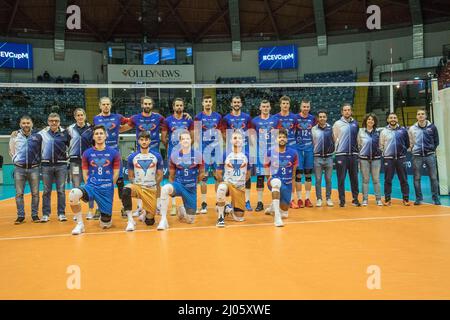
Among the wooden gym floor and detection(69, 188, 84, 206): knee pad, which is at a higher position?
detection(69, 188, 84, 206): knee pad

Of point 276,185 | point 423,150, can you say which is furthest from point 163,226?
point 423,150

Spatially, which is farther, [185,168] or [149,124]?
[149,124]

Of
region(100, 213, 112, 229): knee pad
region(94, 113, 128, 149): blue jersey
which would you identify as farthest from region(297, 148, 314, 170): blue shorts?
region(100, 213, 112, 229): knee pad

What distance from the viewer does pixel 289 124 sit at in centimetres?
791

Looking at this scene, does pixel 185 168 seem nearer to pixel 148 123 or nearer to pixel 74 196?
pixel 148 123

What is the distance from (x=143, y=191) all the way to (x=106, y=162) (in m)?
0.71

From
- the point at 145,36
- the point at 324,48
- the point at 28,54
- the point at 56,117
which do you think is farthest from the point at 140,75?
the point at 56,117

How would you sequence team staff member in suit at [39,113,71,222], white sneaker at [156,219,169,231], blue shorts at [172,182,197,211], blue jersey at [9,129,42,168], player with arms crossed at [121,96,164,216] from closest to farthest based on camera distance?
white sneaker at [156,219,169,231]
blue shorts at [172,182,197,211]
blue jersey at [9,129,42,168]
team staff member in suit at [39,113,71,222]
player with arms crossed at [121,96,164,216]

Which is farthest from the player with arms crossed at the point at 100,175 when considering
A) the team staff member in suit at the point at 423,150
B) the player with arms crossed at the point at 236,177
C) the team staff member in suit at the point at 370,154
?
the team staff member in suit at the point at 423,150

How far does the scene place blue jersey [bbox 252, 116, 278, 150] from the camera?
25.3ft

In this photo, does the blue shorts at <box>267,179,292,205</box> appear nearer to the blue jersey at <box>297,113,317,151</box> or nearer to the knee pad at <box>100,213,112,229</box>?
the blue jersey at <box>297,113,317,151</box>

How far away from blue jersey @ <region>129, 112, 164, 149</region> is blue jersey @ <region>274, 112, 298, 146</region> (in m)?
2.29

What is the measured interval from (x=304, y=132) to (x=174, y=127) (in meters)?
2.54

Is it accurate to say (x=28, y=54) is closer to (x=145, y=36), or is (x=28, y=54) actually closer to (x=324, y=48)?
(x=145, y=36)
